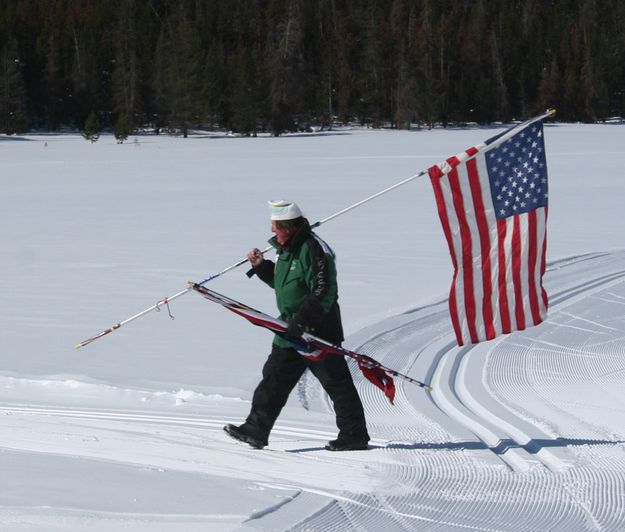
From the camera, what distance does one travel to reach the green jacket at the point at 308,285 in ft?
16.4

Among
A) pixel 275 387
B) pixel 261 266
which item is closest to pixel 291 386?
pixel 275 387

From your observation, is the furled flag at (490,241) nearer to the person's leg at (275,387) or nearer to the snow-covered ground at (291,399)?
the snow-covered ground at (291,399)

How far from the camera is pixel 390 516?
416 centimetres

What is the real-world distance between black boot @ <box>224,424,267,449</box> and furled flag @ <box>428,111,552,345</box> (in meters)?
1.13

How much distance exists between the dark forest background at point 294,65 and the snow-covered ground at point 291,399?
5159 centimetres

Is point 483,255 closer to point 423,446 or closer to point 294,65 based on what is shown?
point 423,446

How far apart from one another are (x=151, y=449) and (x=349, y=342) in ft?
10.7

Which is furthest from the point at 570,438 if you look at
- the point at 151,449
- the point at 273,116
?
the point at 273,116

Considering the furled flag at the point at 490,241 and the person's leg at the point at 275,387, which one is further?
the furled flag at the point at 490,241

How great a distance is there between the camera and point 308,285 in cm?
513

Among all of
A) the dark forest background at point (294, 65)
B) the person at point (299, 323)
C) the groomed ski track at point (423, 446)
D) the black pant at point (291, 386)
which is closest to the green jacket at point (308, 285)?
the person at point (299, 323)

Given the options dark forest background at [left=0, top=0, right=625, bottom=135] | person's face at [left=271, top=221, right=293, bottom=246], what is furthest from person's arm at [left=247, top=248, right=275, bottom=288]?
dark forest background at [left=0, top=0, right=625, bottom=135]

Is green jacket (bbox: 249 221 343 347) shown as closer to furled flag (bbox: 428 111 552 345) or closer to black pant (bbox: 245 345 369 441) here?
black pant (bbox: 245 345 369 441)

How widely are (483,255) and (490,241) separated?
0.09m
